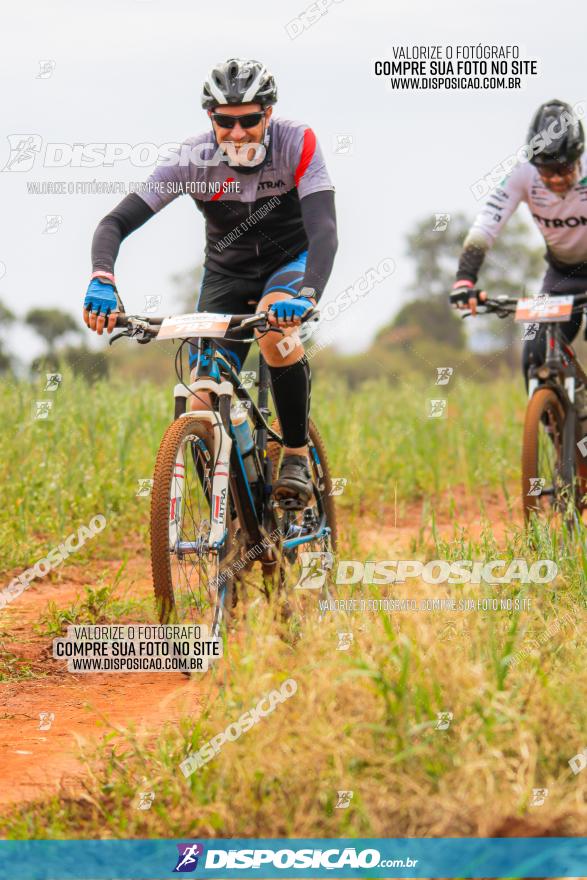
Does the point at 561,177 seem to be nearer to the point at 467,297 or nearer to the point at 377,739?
the point at 467,297

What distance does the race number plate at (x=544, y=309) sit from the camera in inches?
243

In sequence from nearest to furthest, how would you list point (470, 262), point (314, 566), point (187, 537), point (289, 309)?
point (289, 309), point (187, 537), point (314, 566), point (470, 262)

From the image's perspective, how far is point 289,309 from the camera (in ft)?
14.5

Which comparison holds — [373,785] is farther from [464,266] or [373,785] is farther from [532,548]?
[464,266]

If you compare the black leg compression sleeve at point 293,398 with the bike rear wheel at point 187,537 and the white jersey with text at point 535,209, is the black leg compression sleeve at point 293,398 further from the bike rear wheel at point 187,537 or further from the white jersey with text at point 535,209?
the white jersey with text at point 535,209

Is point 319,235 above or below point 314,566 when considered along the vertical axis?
above

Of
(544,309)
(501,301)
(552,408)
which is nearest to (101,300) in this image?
(501,301)

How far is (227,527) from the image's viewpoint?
477 centimetres

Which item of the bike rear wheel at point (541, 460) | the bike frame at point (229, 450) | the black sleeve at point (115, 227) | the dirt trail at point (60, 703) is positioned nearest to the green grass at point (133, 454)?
the dirt trail at point (60, 703)

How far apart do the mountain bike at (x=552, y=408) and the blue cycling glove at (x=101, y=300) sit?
95.0 inches

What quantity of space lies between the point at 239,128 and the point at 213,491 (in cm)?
161

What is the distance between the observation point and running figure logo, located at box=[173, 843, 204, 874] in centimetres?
277

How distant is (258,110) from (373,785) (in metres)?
3.16

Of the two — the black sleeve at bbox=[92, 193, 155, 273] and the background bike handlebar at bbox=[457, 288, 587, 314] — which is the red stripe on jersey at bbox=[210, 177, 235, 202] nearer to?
the black sleeve at bbox=[92, 193, 155, 273]
